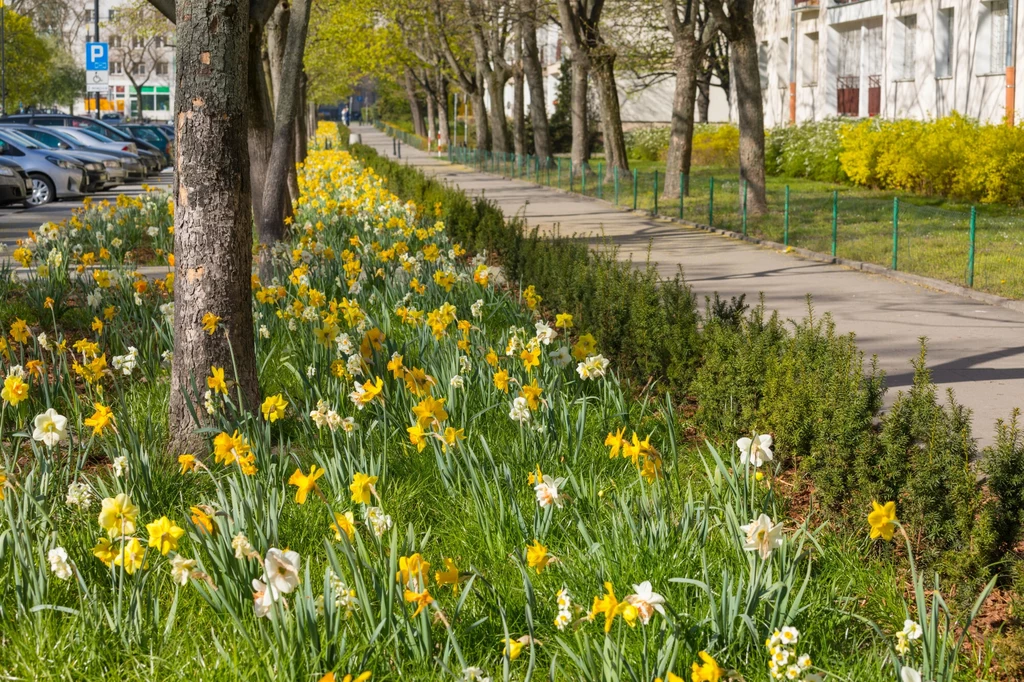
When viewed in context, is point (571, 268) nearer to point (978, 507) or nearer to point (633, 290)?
point (633, 290)

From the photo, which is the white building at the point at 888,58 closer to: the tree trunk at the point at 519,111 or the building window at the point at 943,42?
the building window at the point at 943,42

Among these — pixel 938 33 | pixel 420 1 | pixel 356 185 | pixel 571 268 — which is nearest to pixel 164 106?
pixel 420 1

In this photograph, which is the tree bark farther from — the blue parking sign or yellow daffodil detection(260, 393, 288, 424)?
the blue parking sign

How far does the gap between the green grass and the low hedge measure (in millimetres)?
5987

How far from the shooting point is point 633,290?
807 centimetres

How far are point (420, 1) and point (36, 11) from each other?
144ft

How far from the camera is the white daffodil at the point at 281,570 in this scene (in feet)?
9.75

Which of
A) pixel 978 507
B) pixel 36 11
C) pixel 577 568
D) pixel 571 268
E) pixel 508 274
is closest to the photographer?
pixel 577 568

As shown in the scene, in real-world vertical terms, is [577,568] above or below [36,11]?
below

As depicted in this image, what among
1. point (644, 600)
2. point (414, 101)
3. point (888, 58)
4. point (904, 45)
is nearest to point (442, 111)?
point (414, 101)

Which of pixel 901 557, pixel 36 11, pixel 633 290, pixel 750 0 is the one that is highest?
pixel 36 11

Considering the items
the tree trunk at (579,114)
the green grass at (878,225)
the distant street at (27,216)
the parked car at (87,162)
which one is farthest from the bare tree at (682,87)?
the parked car at (87,162)

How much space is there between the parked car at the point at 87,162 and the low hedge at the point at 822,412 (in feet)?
70.4

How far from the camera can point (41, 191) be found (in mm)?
26109
